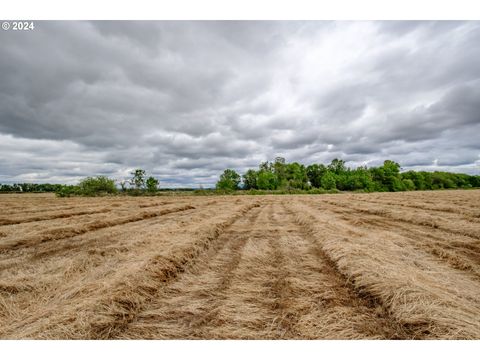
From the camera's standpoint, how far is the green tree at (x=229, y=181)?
254 ft

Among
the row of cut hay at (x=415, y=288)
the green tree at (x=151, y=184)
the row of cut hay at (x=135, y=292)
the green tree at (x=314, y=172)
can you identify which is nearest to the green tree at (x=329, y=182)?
the green tree at (x=314, y=172)

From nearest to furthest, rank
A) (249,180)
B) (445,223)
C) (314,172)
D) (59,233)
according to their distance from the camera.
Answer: (59,233) < (445,223) < (249,180) < (314,172)

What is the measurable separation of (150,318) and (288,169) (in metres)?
82.8

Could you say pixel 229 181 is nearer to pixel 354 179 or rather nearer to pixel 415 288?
pixel 354 179

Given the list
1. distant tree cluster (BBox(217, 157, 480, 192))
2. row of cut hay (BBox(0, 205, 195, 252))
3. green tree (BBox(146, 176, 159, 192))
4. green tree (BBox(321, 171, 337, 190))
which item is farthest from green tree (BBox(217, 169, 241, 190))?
row of cut hay (BBox(0, 205, 195, 252))

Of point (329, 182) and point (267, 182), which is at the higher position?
point (267, 182)

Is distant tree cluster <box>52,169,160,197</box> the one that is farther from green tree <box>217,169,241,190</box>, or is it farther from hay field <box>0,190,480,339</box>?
hay field <box>0,190,480,339</box>

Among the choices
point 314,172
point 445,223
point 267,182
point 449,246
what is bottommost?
point 449,246

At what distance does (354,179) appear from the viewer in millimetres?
77188

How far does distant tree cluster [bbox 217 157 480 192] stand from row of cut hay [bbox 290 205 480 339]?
231 feet

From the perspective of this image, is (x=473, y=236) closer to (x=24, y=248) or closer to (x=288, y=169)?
(x=24, y=248)

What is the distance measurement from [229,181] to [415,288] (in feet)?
248

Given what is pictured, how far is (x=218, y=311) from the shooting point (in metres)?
2.91

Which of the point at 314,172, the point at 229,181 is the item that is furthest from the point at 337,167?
the point at 229,181
